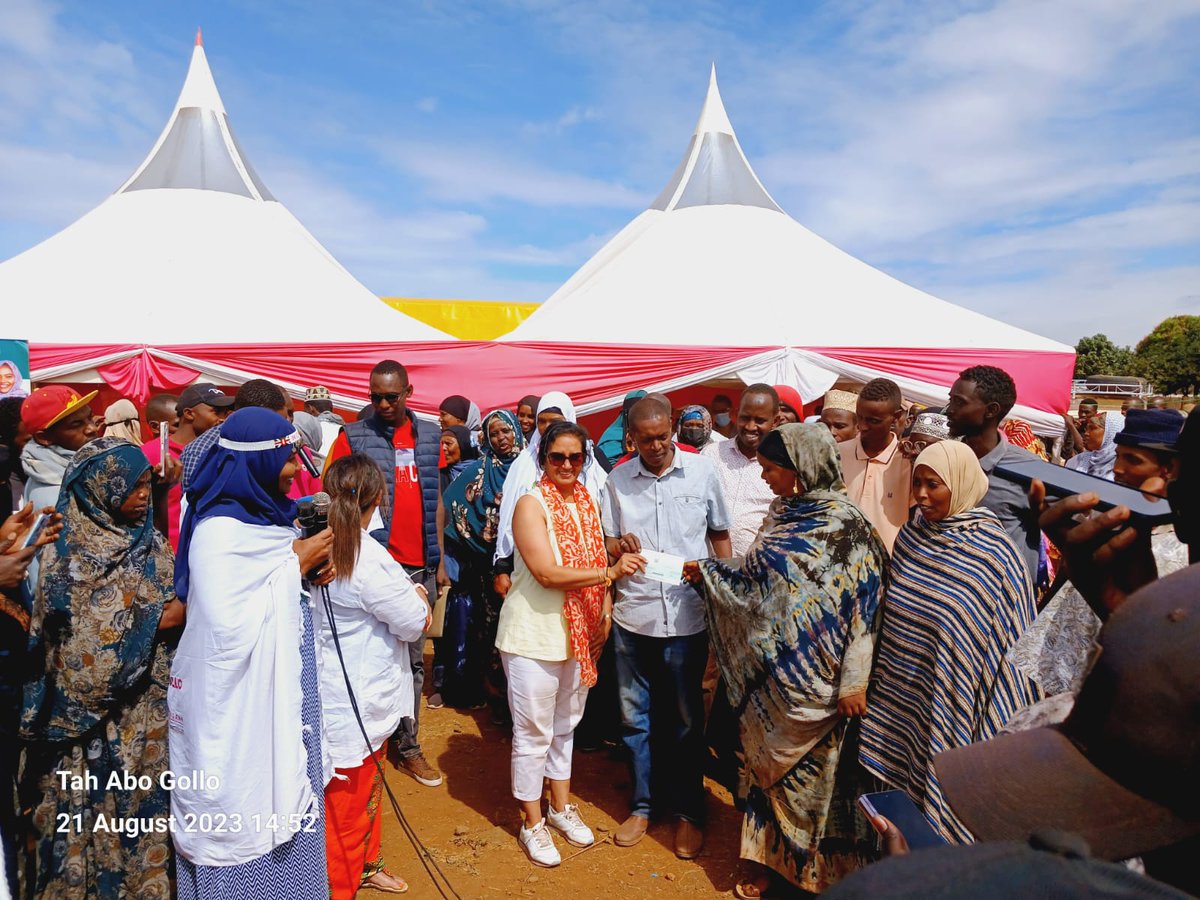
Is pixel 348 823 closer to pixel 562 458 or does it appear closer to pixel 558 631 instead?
pixel 558 631

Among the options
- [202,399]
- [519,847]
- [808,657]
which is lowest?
[519,847]

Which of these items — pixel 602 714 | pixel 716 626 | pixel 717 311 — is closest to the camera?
pixel 716 626

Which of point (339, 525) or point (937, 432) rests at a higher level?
point (937, 432)

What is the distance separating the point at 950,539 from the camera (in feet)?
8.00

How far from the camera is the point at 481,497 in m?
4.27

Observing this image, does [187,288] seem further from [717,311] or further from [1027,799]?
[1027,799]

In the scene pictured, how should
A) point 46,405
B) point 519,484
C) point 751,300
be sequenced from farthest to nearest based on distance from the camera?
1. point 751,300
2. point 519,484
3. point 46,405

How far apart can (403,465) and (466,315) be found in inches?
379

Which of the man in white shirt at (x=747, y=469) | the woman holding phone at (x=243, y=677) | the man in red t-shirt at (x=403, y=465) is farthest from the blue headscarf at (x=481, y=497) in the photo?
the woman holding phone at (x=243, y=677)

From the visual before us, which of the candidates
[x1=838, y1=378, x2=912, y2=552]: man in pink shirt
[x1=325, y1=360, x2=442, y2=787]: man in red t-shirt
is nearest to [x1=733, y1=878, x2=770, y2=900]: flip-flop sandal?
[x1=838, y1=378, x2=912, y2=552]: man in pink shirt

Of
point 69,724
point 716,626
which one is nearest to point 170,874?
point 69,724

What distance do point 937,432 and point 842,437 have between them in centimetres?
91

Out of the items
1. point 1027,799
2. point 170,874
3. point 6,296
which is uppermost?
point 6,296

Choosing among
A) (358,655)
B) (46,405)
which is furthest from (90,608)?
(46,405)
